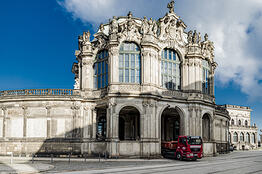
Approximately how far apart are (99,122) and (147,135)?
8545 mm

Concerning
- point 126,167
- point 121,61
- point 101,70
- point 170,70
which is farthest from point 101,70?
point 126,167

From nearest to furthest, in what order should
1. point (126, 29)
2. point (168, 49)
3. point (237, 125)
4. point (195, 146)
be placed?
point (195, 146) < point (126, 29) < point (168, 49) < point (237, 125)

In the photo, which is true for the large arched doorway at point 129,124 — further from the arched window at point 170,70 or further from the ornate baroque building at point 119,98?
the arched window at point 170,70

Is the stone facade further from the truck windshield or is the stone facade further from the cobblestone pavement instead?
the cobblestone pavement

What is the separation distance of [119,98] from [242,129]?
6608 cm

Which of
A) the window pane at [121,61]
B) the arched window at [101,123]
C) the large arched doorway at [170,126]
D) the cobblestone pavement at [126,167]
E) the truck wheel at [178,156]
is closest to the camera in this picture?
the cobblestone pavement at [126,167]

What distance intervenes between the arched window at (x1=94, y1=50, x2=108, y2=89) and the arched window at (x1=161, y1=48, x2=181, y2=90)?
6.85 m

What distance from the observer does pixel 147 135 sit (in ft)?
109

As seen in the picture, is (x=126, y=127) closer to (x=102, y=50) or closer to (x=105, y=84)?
(x=105, y=84)

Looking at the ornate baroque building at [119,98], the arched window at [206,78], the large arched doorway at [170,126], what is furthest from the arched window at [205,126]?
the arched window at [206,78]

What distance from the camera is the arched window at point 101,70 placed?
3641cm

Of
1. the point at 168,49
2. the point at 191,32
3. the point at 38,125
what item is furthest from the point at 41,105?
the point at 191,32

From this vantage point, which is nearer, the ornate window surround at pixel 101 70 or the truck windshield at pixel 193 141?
the truck windshield at pixel 193 141

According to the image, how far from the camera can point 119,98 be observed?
3359 centimetres
